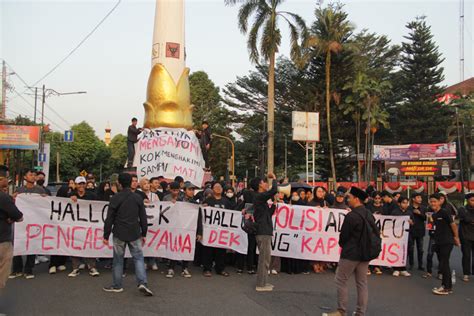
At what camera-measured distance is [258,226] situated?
22.8 ft

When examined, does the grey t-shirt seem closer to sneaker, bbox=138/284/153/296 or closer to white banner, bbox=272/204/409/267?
sneaker, bbox=138/284/153/296

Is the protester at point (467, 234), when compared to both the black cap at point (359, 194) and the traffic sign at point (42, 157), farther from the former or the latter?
the traffic sign at point (42, 157)

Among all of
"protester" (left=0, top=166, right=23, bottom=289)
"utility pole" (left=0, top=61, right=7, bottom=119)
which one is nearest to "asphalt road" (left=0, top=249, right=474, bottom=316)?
"protester" (left=0, top=166, right=23, bottom=289)

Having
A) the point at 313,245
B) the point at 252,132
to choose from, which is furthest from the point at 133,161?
the point at 252,132

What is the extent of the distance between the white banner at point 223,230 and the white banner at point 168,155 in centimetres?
563

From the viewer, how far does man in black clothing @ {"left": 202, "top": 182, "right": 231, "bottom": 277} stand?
8133mm

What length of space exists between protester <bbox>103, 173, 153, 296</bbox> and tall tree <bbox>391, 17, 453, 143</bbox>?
144 feet

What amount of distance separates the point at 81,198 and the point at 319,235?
4.46 m

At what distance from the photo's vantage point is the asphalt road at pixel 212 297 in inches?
229

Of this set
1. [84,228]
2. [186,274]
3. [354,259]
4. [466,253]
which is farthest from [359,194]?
[84,228]

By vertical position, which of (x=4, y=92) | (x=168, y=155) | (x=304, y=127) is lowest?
(x=168, y=155)

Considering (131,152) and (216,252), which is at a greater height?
(131,152)

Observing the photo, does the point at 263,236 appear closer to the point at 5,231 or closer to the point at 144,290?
the point at 144,290

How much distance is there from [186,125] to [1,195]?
11.1 m
